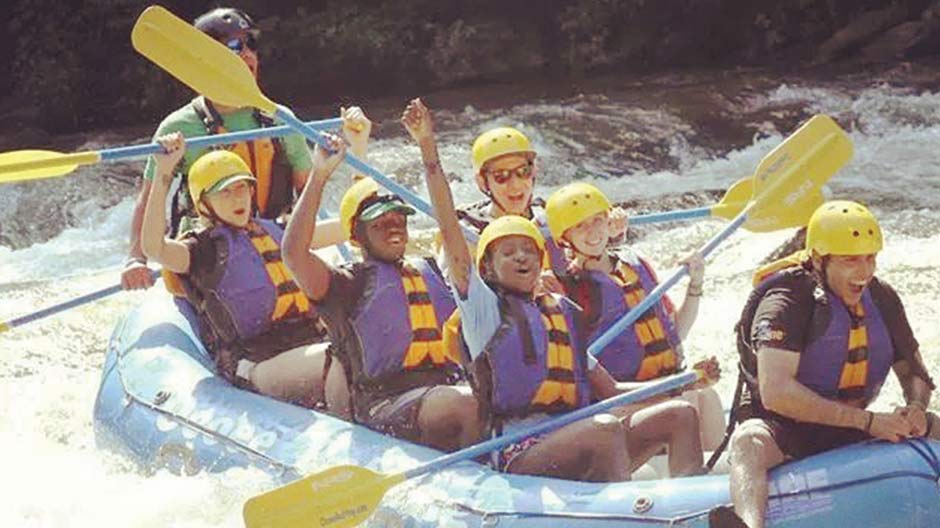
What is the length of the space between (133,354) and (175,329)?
0.16 meters

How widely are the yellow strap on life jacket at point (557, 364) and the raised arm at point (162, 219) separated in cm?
128

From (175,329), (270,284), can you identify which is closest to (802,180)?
(270,284)

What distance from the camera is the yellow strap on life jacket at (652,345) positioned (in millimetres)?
4484

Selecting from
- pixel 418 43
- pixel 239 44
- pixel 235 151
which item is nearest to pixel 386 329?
pixel 235 151

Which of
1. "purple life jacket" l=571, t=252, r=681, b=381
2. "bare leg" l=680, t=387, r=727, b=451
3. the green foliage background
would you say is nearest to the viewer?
"bare leg" l=680, t=387, r=727, b=451

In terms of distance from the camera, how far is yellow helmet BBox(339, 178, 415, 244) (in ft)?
14.0

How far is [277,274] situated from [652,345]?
4.04 ft

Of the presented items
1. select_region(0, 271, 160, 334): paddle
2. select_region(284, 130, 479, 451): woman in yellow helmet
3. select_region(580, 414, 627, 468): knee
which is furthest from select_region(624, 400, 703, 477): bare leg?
select_region(0, 271, 160, 334): paddle

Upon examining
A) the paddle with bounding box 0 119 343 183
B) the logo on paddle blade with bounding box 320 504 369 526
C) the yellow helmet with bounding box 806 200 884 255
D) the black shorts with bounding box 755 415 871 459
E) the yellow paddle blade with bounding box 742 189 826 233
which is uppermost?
the paddle with bounding box 0 119 343 183

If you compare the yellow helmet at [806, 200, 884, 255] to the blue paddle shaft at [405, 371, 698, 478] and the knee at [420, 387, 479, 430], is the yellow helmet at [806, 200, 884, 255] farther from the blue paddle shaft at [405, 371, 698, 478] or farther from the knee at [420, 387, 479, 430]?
the knee at [420, 387, 479, 430]

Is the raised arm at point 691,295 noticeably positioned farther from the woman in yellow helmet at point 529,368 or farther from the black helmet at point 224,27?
the black helmet at point 224,27

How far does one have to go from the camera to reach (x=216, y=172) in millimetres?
4812

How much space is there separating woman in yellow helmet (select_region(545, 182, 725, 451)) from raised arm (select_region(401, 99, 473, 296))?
68 centimetres

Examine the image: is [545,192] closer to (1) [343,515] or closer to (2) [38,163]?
(2) [38,163]
